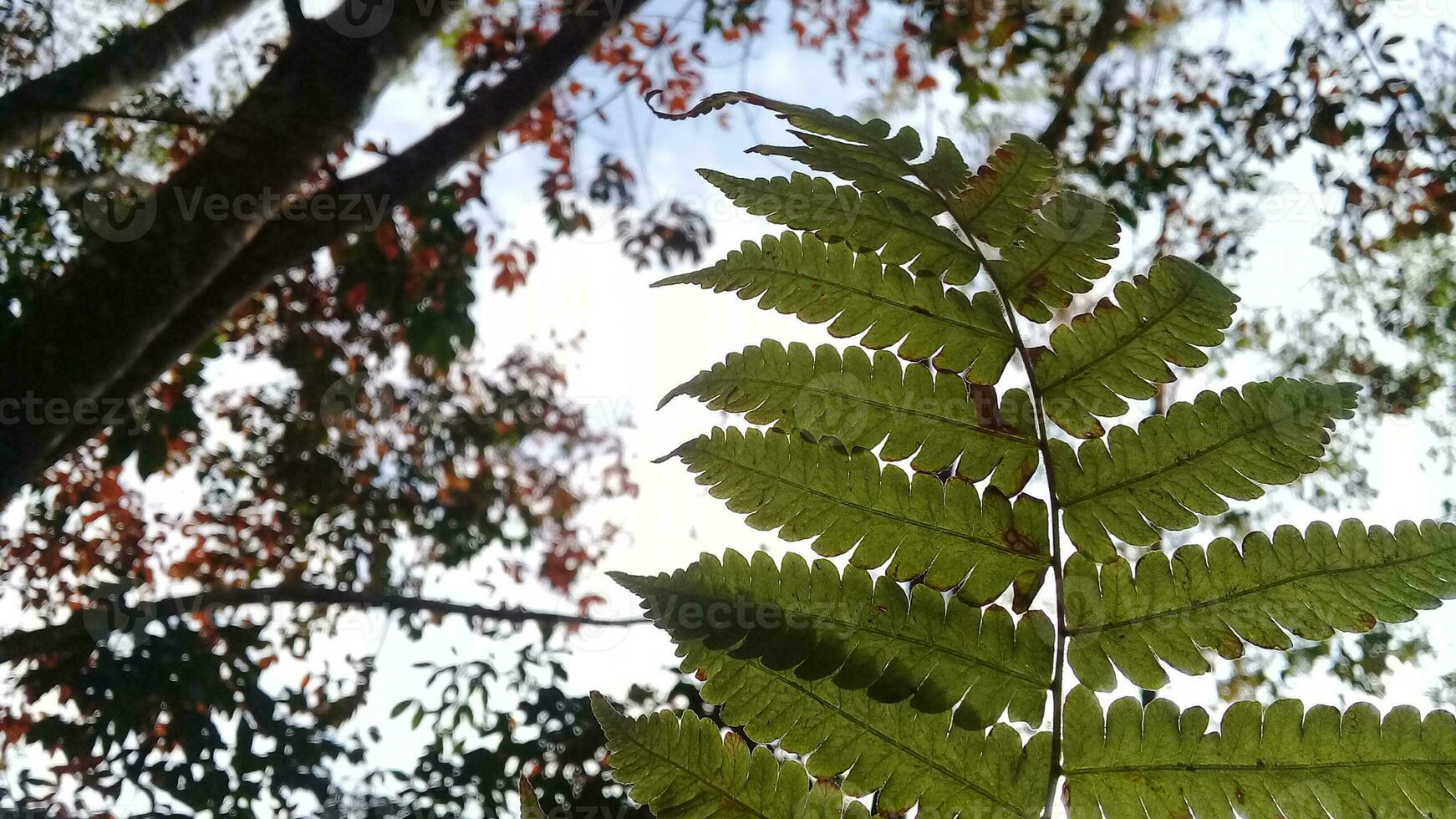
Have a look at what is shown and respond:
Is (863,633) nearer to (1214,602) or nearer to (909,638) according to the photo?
(909,638)

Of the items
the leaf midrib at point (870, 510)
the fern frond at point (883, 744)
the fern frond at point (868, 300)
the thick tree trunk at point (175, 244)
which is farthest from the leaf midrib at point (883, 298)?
the thick tree trunk at point (175, 244)

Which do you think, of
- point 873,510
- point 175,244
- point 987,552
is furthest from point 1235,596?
point 175,244

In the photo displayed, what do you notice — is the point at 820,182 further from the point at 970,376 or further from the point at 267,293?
the point at 267,293

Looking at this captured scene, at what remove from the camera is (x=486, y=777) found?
4.03 m

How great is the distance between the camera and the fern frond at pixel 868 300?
102 cm

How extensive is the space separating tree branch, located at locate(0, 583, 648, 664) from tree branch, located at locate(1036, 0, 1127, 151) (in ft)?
15.9

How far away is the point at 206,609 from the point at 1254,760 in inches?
224

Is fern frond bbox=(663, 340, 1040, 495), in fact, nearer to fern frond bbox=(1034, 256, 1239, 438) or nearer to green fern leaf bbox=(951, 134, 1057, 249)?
fern frond bbox=(1034, 256, 1239, 438)

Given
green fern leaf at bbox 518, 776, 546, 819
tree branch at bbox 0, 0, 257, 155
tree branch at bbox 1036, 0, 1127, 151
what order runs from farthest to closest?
tree branch at bbox 1036, 0, 1127, 151 < tree branch at bbox 0, 0, 257, 155 < green fern leaf at bbox 518, 776, 546, 819

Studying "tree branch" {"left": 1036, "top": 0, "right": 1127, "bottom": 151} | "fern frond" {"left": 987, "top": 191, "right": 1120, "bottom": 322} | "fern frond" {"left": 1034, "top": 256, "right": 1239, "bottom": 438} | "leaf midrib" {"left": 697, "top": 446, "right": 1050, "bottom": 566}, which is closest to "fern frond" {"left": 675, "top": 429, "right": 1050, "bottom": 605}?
"leaf midrib" {"left": 697, "top": 446, "right": 1050, "bottom": 566}

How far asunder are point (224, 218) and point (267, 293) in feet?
12.1

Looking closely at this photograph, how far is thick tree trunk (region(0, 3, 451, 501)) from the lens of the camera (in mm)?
3637

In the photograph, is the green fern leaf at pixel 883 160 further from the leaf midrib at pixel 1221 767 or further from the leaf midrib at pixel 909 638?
the leaf midrib at pixel 1221 767

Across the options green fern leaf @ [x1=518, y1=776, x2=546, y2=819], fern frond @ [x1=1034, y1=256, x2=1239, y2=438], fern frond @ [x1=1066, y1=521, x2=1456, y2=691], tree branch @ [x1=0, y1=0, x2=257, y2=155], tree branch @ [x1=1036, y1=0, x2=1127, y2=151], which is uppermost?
tree branch @ [x1=1036, y1=0, x2=1127, y2=151]
